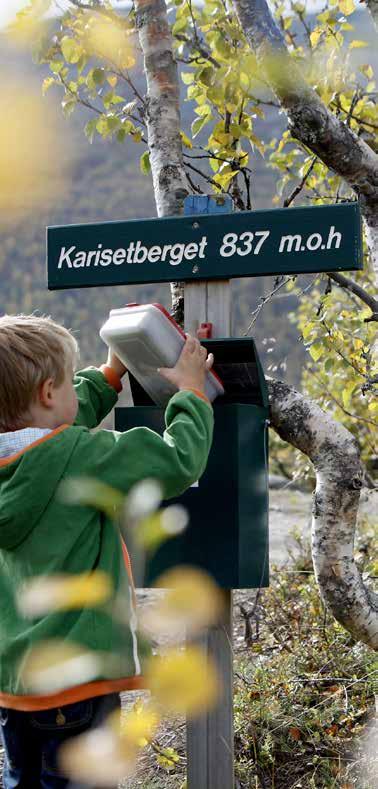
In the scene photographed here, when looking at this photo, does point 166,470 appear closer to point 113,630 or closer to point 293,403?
point 113,630

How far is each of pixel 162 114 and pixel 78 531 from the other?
4.80ft

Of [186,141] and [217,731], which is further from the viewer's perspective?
[186,141]

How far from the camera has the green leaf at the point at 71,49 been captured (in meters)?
2.87

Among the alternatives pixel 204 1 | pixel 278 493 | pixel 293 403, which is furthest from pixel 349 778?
pixel 278 493

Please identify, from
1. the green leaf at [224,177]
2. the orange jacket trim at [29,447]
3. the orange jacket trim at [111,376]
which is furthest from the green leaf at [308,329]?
the orange jacket trim at [29,447]

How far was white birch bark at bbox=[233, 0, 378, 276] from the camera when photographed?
90.4 inches

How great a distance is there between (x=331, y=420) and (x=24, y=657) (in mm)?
1037

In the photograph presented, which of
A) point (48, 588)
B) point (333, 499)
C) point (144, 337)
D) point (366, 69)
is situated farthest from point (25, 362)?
point (366, 69)

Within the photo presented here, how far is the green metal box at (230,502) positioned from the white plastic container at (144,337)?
0.16 meters

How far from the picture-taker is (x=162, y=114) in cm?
260

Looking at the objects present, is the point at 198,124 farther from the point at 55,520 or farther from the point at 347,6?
the point at 55,520

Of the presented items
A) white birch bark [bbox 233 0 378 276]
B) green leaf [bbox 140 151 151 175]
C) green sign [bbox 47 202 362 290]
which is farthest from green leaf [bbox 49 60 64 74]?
green sign [bbox 47 202 362 290]

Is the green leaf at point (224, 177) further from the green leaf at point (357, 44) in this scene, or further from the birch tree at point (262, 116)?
the green leaf at point (357, 44)

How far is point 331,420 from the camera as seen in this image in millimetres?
2275
